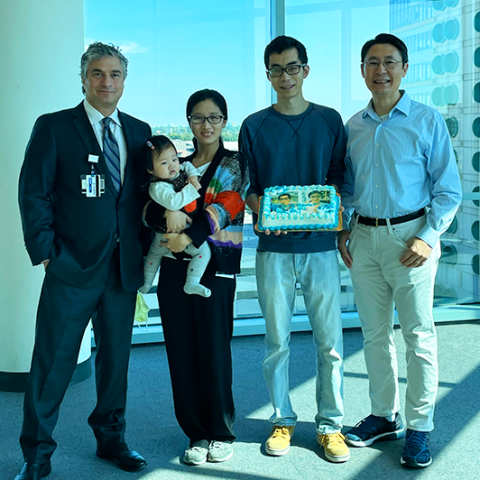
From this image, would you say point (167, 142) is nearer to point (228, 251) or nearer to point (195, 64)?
point (228, 251)

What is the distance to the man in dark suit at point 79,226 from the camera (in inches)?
115

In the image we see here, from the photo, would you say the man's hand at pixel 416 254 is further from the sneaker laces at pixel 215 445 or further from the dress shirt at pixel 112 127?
the dress shirt at pixel 112 127

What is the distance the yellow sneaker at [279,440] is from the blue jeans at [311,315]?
0.42 ft

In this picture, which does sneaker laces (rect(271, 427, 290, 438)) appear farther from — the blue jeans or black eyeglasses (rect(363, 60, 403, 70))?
black eyeglasses (rect(363, 60, 403, 70))

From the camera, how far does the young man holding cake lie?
314cm

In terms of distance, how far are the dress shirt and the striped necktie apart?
2 centimetres

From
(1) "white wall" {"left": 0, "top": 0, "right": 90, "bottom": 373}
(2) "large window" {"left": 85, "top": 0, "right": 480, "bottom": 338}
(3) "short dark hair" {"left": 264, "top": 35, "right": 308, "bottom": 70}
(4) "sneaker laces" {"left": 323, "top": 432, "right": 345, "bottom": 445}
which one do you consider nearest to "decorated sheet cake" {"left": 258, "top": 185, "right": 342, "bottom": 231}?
(3) "short dark hair" {"left": 264, "top": 35, "right": 308, "bottom": 70}

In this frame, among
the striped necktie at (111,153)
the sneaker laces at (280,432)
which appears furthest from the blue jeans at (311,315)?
the striped necktie at (111,153)

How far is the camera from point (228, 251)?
3109 mm

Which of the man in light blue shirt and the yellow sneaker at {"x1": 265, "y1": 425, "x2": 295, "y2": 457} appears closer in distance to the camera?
the man in light blue shirt

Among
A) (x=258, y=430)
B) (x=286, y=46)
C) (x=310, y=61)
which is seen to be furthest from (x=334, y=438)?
(x=310, y=61)

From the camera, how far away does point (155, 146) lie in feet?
9.55

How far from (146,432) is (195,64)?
2983mm

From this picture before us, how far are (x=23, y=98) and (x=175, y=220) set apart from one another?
1.79 meters
